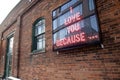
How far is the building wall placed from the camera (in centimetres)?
423

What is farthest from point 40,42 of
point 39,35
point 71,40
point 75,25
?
point 75,25

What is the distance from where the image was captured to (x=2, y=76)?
1323 centimetres

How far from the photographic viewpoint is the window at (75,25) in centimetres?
462

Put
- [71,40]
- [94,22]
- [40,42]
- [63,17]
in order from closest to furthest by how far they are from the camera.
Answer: [94,22] → [71,40] → [63,17] → [40,42]

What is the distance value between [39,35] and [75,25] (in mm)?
3375

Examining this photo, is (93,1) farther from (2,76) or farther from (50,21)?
(2,76)

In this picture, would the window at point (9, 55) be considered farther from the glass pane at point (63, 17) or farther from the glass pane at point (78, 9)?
the glass pane at point (78, 9)

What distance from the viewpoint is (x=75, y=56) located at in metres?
5.36

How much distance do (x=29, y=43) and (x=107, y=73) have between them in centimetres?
547

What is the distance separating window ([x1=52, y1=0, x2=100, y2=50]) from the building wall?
0.22 m

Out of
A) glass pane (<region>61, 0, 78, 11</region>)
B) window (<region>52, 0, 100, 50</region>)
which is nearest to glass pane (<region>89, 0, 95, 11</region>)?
window (<region>52, 0, 100, 50</region>)

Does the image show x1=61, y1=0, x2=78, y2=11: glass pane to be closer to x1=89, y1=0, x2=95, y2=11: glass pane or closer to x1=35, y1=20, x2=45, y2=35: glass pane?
x1=89, y1=0, x2=95, y2=11: glass pane

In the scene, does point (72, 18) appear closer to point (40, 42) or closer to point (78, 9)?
point (78, 9)

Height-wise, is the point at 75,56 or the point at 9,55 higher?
the point at 9,55
